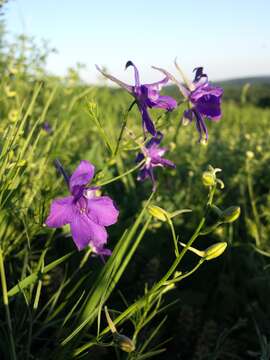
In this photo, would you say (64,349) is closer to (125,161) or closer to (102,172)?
(102,172)

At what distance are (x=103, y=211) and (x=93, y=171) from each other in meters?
0.11

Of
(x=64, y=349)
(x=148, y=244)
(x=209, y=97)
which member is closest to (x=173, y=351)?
(x=148, y=244)

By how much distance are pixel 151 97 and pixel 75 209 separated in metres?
0.36

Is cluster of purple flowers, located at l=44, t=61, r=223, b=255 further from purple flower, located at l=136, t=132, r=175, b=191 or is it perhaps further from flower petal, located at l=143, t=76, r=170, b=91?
purple flower, located at l=136, t=132, r=175, b=191

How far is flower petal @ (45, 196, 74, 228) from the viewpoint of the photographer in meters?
1.05

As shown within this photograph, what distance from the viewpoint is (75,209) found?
1133 mm

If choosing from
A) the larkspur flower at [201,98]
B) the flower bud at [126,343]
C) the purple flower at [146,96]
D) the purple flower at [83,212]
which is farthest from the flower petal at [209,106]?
the flower bud at [126,343]

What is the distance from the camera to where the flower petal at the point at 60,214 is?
41.4 inches

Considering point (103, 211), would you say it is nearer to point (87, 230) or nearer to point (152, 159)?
point (87, 230)

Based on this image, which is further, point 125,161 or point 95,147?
point 125,161

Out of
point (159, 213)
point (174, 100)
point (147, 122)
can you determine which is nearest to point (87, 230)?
point (159, 213)

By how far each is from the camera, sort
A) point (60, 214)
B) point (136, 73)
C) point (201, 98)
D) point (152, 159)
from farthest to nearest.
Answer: point (152, 159)
point (201, 98)
point (136, 73)
point (60, 214)

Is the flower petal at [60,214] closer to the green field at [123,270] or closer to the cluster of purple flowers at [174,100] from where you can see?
the green field at [123,270]

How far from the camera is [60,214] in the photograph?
1071 mm
